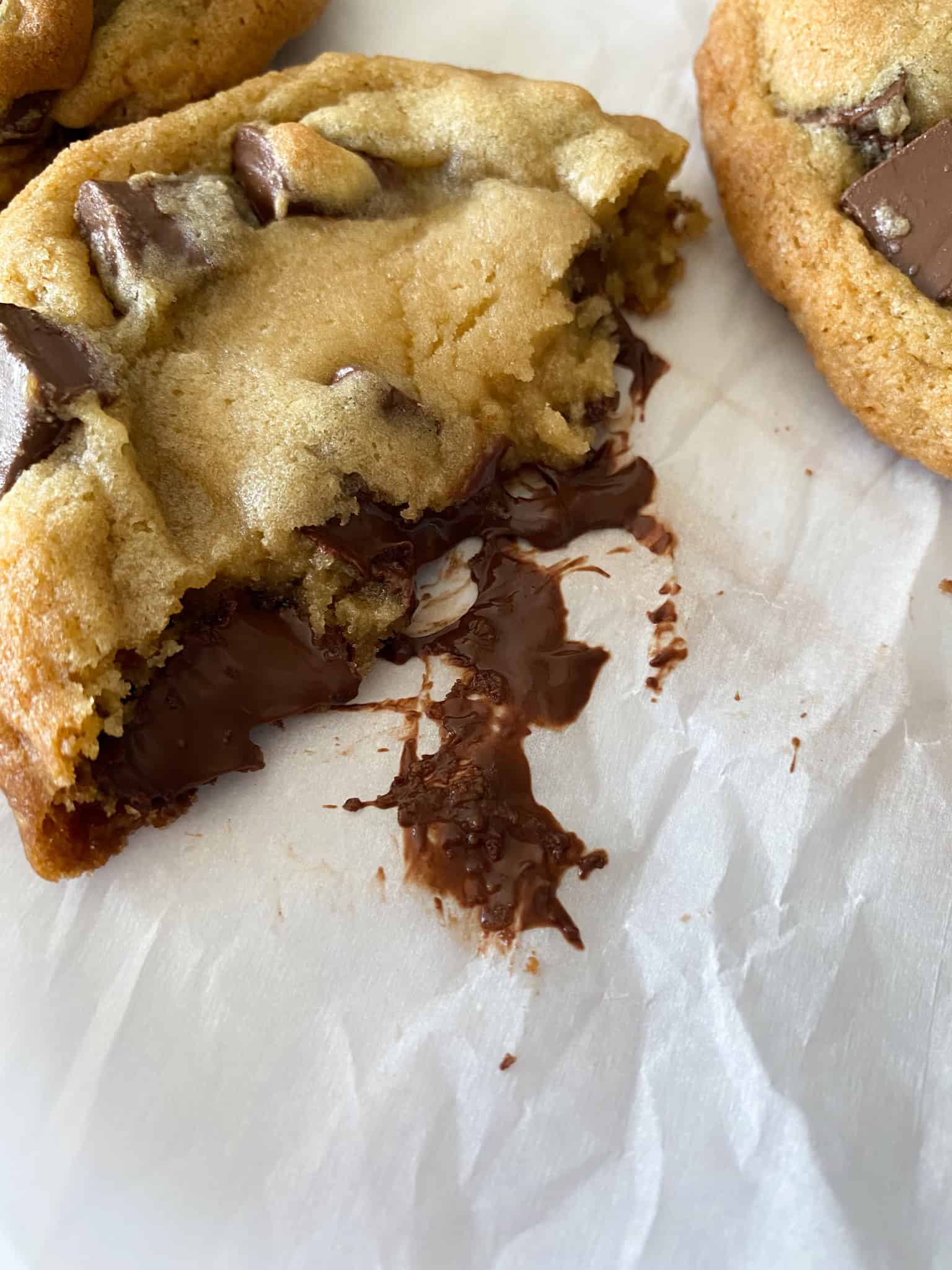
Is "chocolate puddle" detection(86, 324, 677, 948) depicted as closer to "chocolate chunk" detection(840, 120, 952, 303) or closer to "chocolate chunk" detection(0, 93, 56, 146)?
"chocolate chunk" detection(840, 120, 952, 303)

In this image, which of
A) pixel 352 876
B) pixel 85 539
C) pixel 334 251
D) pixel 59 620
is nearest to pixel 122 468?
pixel 85 539

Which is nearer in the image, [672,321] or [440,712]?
[440,712]

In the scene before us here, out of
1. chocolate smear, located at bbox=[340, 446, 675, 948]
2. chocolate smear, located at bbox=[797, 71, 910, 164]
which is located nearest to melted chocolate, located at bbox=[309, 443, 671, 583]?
chocolate smear, located at bbox=[340, 446, 675, 948]

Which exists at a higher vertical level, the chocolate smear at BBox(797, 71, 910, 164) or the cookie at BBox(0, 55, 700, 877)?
the chocolate smear at BBox(797, 71, 910, 164)

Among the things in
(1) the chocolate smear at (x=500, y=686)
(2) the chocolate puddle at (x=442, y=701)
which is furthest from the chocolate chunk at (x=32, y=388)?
(1) the chocolate smear at (x=500, y=686)

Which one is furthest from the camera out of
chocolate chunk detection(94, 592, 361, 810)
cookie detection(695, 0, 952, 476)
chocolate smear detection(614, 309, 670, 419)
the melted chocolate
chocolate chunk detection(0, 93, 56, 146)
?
chocolate smear detection(614, 309, 670, 419)

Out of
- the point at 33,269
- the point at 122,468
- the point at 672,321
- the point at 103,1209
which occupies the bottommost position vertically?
the point at 103,1209

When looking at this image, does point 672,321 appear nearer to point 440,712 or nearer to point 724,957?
point 440,712

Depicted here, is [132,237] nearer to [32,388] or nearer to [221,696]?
[32,388]
